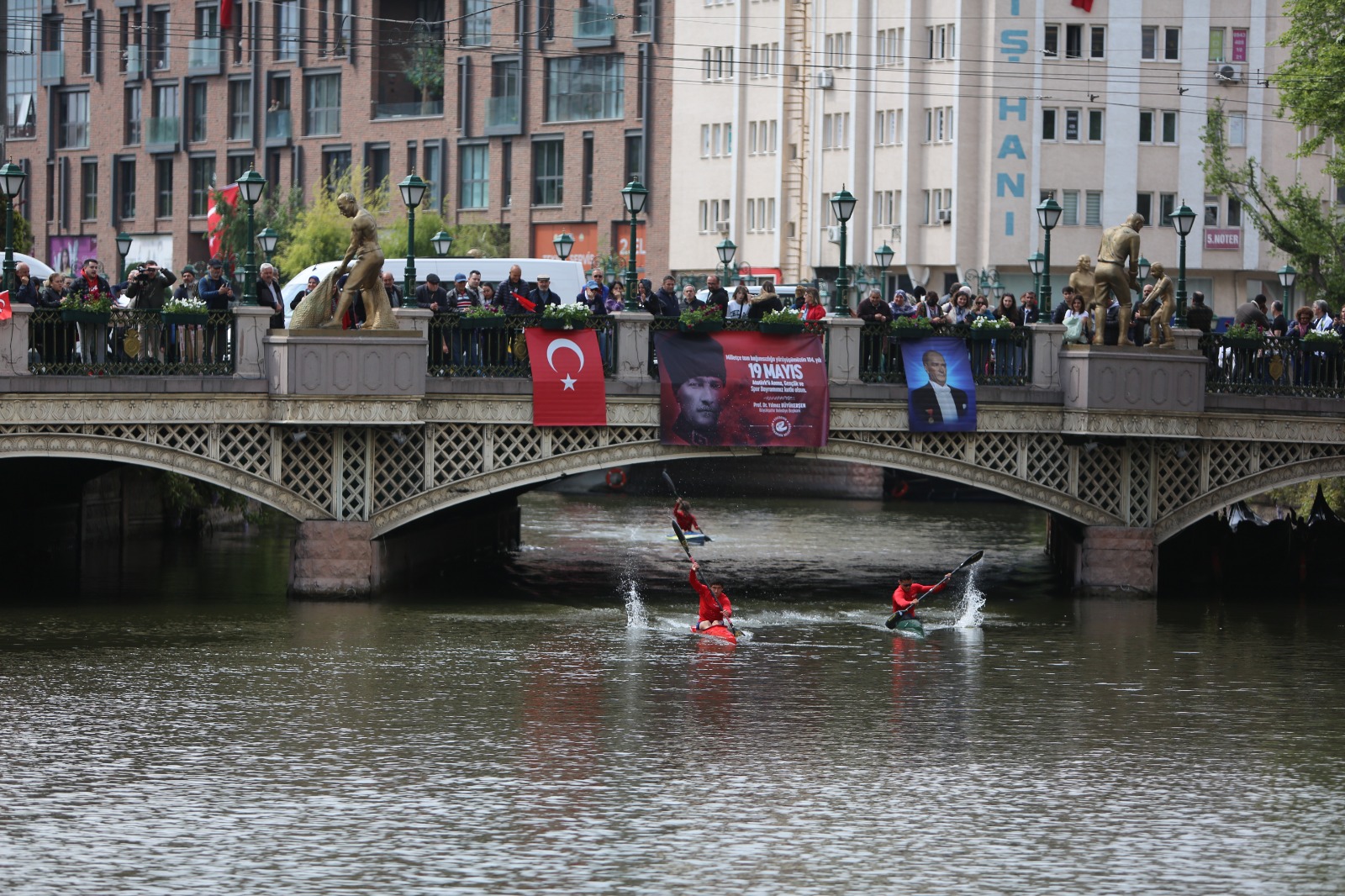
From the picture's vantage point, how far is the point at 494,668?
33375 mm

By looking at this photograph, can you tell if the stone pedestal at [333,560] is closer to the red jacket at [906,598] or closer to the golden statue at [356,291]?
the golden statue at [356,291]

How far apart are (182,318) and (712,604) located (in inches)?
372

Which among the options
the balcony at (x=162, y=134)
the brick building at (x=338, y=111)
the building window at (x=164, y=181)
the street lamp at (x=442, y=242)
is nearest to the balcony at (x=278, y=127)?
the brick building at (x=338, y=111)

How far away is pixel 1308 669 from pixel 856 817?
43.1ft

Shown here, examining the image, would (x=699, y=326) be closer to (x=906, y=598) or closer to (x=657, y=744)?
(x=906, y=598)

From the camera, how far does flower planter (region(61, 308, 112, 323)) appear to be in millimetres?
37156

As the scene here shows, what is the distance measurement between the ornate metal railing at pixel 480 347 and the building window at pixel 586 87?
207 feet

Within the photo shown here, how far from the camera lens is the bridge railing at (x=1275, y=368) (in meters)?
42.4

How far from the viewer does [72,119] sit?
11712 centimetres

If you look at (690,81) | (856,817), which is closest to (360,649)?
(856,817)

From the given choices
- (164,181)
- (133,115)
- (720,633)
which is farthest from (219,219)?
(720,633)

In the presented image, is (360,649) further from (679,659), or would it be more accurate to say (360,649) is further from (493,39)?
(493,39)

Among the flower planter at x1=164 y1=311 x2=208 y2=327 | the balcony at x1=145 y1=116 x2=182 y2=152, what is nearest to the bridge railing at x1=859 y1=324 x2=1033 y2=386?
the flower planter at x1=164 y1=311 x2=208 y2=327

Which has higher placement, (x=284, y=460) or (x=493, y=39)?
(x=493, y=39)
